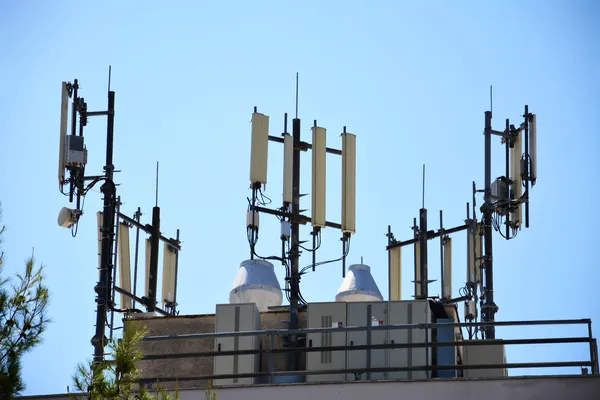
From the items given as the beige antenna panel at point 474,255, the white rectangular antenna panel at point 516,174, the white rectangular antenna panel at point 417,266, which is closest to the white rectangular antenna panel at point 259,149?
the white rectangular antenna panel at point 516,174

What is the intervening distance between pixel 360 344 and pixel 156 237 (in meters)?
7.51

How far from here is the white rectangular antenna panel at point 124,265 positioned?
29406 mm

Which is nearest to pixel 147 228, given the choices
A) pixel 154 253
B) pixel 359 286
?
pixel 154 253

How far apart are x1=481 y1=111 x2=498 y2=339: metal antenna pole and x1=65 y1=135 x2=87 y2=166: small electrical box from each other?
27.9 ft

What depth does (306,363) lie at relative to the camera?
25.5 metres

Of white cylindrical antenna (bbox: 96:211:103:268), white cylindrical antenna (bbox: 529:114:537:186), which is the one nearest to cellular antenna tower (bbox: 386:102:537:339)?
white cylindrical antenna (bbox: 529:114:537:186)

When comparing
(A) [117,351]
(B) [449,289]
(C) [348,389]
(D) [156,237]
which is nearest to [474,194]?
(B) [449,289]

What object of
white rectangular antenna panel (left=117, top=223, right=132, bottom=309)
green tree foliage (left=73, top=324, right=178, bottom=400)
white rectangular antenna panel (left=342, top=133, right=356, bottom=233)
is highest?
white rectangular antenna panel (left=342, top=133, right=356, bottom=233)

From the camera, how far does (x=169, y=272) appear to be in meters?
31.2

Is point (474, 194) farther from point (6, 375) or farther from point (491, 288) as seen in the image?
point (6, 375)

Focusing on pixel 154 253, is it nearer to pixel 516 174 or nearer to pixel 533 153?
pixel 516 174

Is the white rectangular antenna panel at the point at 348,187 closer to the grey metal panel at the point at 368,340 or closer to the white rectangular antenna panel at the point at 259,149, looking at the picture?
the white rectangular antenna panel at the point at 259,149

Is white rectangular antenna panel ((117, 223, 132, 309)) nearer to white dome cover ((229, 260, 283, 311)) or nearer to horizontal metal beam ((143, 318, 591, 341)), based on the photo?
white dome cover ((229, 260, 283, 311))

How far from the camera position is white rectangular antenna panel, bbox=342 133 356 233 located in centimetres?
2733
